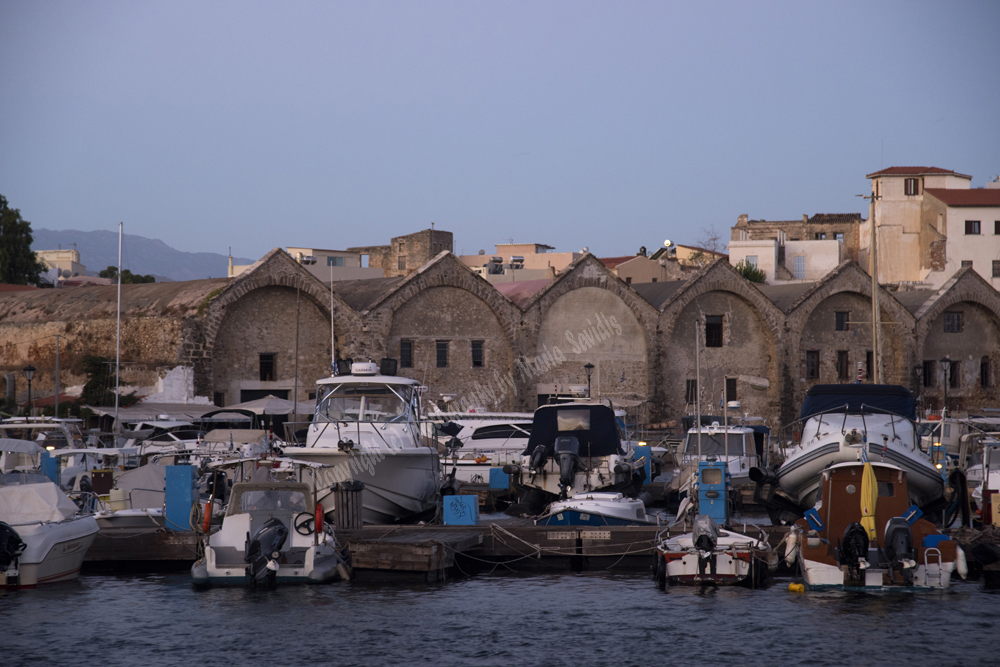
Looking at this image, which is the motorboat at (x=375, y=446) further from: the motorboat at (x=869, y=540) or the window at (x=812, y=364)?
the window at (x=812, y=364)

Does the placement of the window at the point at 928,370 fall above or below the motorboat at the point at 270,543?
above

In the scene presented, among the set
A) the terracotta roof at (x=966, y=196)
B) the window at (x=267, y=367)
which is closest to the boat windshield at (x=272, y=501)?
the window at (x=267, y=367)

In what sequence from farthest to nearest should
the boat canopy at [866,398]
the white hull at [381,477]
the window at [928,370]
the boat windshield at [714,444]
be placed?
1. the window at [928,370]
2. the boat windshield at [714,444]
3. the boat canopy at [866,398]
4. the white hull at [381,477]

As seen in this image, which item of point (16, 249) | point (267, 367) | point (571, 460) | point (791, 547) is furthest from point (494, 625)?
point (16, 249)

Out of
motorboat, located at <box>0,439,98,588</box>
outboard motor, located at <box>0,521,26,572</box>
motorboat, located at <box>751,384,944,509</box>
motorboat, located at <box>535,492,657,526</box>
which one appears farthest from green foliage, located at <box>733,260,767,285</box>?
outboard motor, located at <box>0,521,26,572</box>

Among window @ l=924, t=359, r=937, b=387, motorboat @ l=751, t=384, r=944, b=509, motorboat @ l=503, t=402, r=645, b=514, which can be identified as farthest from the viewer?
window @ l=924, t=359, r=937, b=387

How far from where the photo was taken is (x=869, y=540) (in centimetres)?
1823

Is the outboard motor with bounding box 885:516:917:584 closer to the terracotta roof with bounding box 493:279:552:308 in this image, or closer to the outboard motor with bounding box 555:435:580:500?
the outboard motor with bounding box 555:435:580:500

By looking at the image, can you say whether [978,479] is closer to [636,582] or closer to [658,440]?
[636,582]

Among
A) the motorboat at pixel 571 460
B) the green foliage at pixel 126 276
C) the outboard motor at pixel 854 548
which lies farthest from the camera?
the green foliage at pixel 126 276

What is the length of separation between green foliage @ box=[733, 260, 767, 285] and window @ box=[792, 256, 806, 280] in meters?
4.02

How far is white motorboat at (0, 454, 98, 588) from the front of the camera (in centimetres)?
1861

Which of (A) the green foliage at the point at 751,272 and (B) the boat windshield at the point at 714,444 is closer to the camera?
(B) the boat windshield at the point at 714,444

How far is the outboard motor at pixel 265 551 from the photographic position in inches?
720
